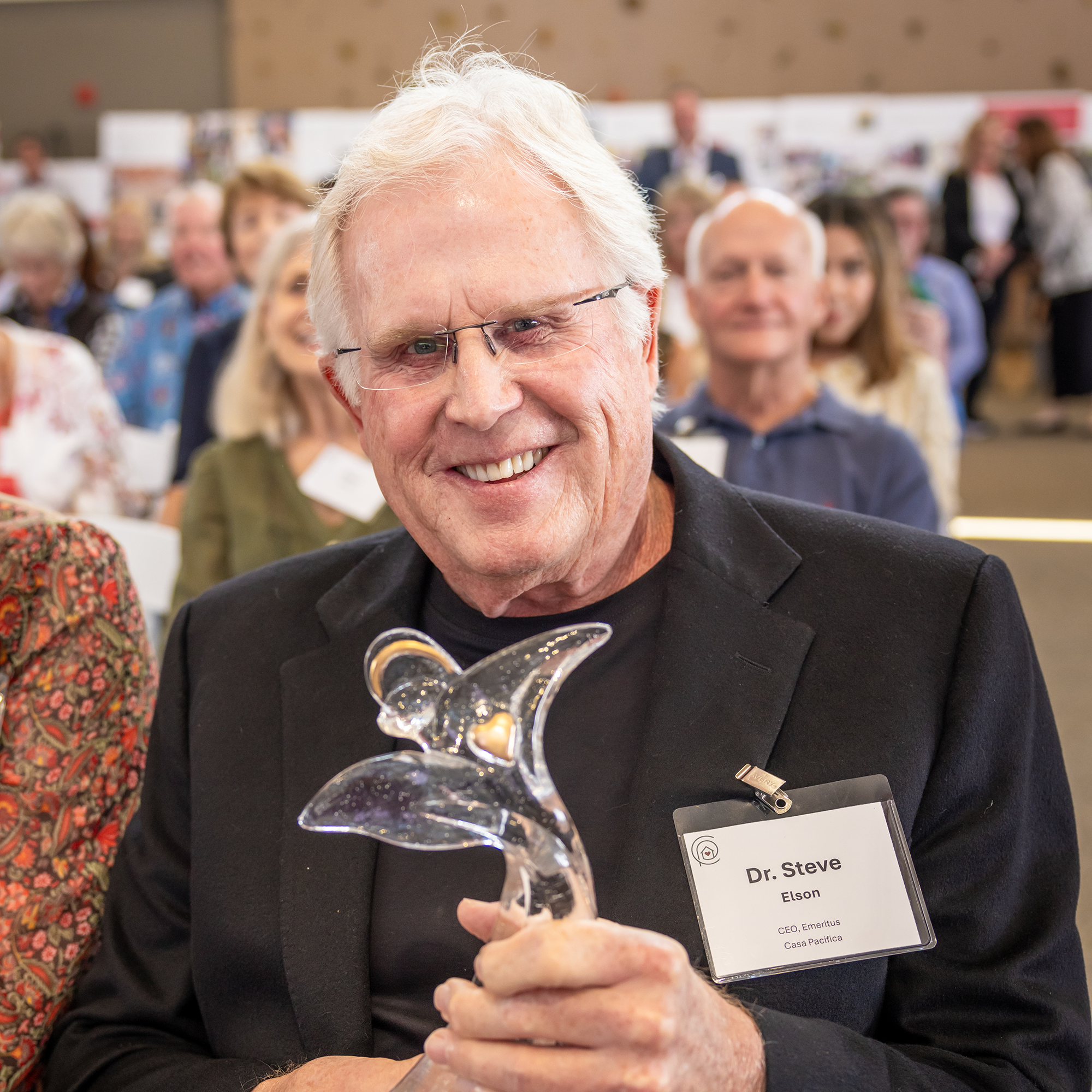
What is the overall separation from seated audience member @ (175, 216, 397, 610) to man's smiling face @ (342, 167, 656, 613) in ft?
5.36

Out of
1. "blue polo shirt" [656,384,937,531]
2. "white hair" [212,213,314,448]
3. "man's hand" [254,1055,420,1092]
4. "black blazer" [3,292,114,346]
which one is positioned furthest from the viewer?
"black blazer" [3,292,114,346]

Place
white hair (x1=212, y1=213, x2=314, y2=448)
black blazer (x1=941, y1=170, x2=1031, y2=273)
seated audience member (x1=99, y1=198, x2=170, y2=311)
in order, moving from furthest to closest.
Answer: black blazer (x1=941, y1=170, x2=1031, y2=273)
seated audience member (x1=99, y1=198, x2=170, y2=311)
white hair (x1=212, y1=213, x2=314, y2=448)

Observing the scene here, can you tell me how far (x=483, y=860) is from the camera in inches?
46.4

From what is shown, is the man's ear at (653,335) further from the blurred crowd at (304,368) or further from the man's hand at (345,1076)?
the man's hand at (345,1076)

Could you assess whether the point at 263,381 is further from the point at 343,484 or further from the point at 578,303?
the point at 578,303

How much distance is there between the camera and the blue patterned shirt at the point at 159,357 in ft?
16.0

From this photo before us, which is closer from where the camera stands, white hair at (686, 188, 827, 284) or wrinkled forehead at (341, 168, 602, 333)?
wrinkled forehead at (341, 168, 602, 333)

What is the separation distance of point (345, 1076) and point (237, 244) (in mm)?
3934

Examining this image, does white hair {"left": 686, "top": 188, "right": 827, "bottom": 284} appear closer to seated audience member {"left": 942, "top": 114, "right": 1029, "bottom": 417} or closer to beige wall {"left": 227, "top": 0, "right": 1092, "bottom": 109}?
seated audience member {"left": 942, "top": 114, "right": 1029, "bottom": 417}

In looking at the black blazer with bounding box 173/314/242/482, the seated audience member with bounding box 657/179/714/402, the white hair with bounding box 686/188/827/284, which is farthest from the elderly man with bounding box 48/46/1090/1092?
the black blazer with bounding box 173/314/242/482

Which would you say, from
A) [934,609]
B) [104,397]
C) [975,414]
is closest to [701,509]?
[934,609]

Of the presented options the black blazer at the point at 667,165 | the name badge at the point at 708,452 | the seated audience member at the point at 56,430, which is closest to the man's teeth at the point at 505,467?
the name badge at the point at 708,452

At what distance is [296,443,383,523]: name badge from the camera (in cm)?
293

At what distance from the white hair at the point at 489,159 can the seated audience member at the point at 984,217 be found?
8341mm
